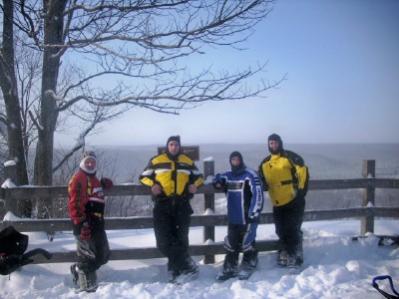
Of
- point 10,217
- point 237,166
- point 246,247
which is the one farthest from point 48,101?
point 246,247

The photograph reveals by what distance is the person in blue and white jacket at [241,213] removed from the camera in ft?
18.7

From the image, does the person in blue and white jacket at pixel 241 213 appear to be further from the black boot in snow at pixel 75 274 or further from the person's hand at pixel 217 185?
the black boot in snow at pixel 75 274

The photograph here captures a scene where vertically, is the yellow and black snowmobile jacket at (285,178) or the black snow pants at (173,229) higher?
the yellow and black snowmobile jacket at (285,178)

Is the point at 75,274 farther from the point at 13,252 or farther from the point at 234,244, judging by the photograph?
the point at 234,244

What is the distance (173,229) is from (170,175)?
76cm

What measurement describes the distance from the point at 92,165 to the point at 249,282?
2635 mm

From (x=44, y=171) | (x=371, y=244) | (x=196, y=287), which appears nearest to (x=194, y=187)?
(x=196, y=287)

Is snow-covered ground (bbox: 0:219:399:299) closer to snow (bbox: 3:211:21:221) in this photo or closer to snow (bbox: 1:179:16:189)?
snow (bbox: 3:211:21:221)

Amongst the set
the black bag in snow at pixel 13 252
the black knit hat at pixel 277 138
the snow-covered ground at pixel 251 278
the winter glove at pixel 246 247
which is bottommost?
the snow-covered ground at pixel 251 278

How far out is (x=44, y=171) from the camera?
329 inches

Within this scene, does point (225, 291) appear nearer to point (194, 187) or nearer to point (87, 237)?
point (194, 187)

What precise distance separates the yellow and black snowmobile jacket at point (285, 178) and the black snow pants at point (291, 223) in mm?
87

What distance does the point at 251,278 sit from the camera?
18.3ft

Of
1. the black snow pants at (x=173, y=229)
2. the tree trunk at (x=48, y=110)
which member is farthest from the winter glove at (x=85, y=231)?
the tree trunk at (x=48, y=110)
